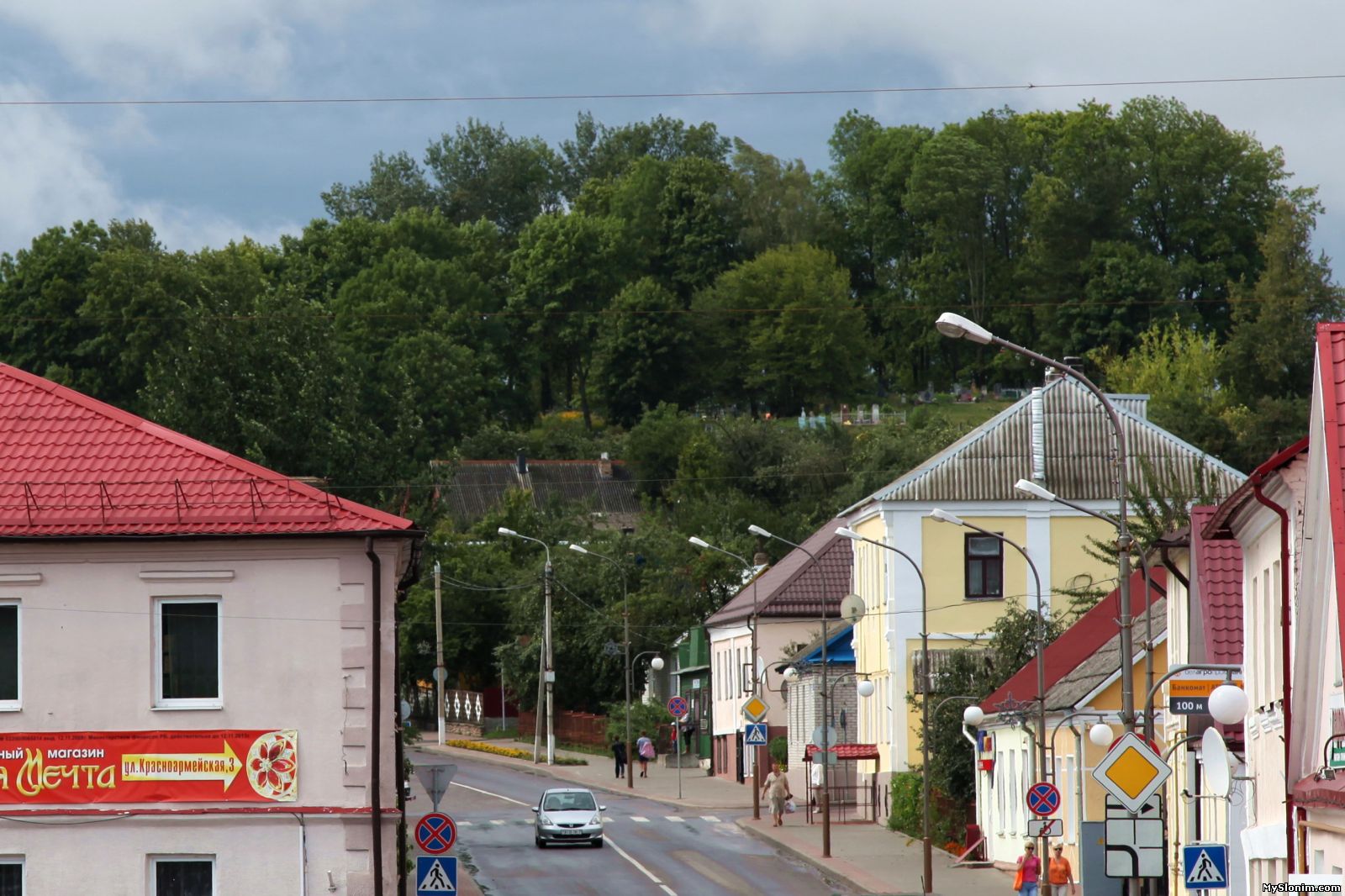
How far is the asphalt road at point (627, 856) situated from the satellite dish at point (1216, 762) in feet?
48.1

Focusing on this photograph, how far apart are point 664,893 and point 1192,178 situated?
90879mm

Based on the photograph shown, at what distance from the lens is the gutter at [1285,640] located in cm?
2059

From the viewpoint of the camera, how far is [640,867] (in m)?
39.3

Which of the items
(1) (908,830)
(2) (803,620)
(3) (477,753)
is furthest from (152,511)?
(3) (477,753)

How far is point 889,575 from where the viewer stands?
5131 centimetres

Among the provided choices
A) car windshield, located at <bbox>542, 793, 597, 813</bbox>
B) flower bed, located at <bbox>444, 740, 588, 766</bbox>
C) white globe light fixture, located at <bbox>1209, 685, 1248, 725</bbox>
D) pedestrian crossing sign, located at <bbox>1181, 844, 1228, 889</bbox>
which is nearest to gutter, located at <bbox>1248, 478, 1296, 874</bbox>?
white globe light fixture, located at <bbox>1209, 685, 1248, 725</bbox>

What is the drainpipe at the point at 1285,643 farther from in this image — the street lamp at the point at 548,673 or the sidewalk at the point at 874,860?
the street lamp at the point at 548,673

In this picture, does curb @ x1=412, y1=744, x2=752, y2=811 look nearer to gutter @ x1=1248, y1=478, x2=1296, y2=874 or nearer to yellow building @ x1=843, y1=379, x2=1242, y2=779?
yellow building @ x1=843, y1=379, x2=1242, y2=779

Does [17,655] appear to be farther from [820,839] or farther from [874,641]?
[874,641]

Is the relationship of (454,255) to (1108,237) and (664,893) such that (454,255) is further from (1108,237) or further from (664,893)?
(664,893)

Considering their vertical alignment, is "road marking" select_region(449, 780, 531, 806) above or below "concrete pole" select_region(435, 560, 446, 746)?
below

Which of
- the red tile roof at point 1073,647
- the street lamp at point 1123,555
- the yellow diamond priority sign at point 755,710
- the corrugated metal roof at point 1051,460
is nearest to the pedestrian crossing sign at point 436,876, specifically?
the street lamp at point 1123,555

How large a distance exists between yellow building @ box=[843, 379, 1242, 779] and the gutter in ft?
95.5

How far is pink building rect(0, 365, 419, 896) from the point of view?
23234 mm
